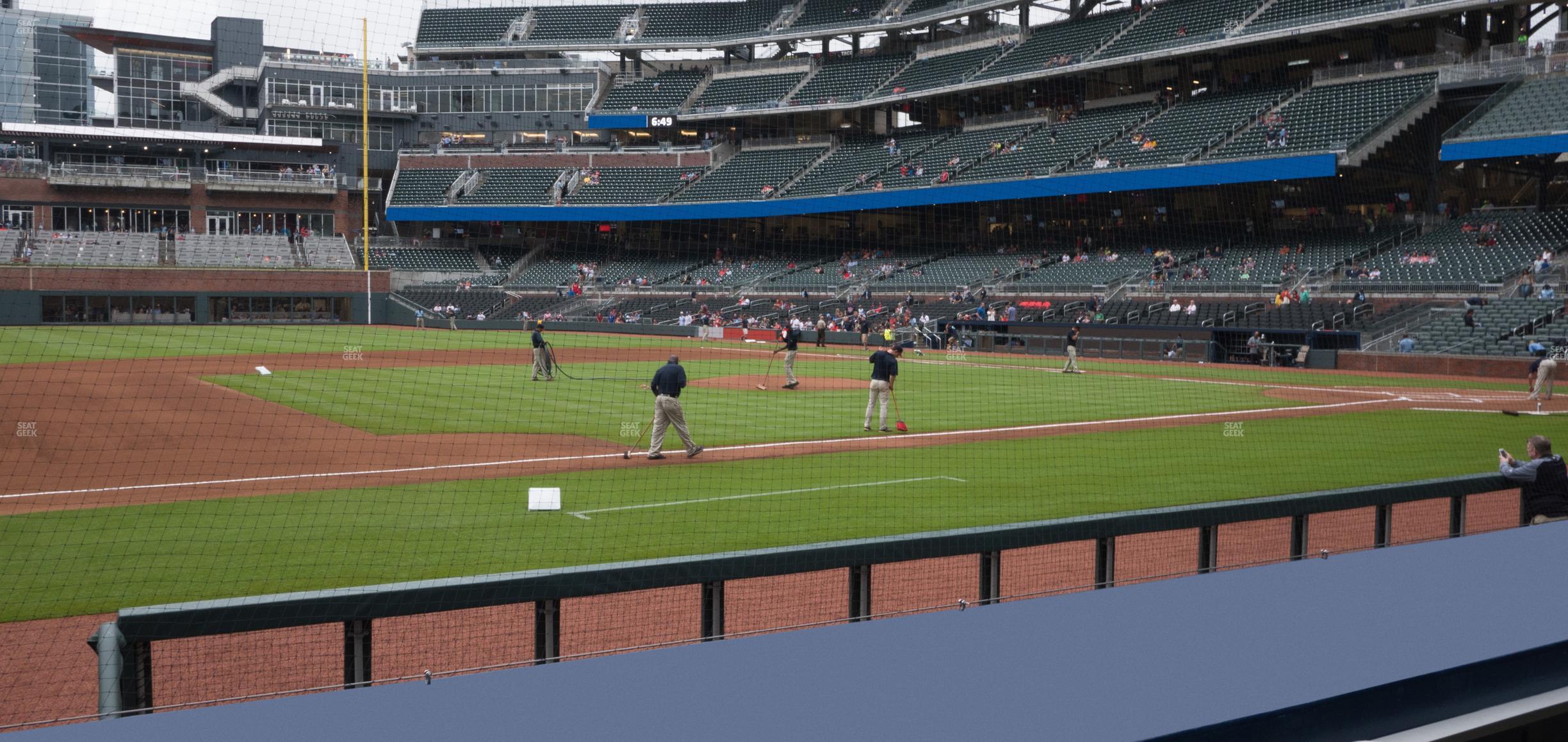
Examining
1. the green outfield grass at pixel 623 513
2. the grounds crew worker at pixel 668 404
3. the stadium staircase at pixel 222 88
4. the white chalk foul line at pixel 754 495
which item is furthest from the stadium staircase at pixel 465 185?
the white chalk foul line at pixel 754 495

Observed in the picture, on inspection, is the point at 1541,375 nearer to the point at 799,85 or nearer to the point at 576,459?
the point at 576,459

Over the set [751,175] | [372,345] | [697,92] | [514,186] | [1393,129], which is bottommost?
[372,345]

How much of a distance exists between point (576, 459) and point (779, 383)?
13.0 m

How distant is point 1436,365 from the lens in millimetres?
32406

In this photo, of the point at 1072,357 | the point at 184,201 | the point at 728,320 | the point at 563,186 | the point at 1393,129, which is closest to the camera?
the point at 1072,357

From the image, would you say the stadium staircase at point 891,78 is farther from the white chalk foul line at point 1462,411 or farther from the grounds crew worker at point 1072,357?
the white chalk foul line at point 1462,411

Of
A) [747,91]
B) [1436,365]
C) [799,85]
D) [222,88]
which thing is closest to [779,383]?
[1436,365]

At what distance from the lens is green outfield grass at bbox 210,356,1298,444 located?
20469 mm

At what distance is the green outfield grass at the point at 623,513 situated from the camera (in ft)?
31.6

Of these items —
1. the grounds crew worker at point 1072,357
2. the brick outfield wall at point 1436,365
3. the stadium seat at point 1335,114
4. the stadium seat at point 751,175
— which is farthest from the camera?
the stadium seat at point 751,175

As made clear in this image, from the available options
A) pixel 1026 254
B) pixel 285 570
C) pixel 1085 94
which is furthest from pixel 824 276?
pixel 285 570

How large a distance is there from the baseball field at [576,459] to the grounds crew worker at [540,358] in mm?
543

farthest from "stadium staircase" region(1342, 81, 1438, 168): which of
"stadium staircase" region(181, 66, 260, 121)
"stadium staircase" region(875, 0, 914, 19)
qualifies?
"stadium staircase" region(181, 66, 260, 121)

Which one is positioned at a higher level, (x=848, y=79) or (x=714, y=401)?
(x=848, y=79)
